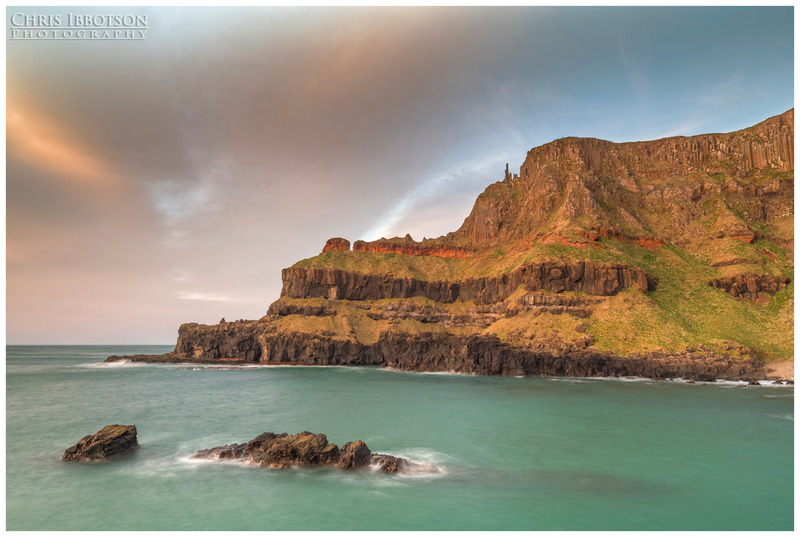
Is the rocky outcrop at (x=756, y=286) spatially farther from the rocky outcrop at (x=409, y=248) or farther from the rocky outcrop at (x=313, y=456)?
the rocky outcrop at (x=313, y=456)

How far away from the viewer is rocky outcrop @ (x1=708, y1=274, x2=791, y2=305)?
8106cm

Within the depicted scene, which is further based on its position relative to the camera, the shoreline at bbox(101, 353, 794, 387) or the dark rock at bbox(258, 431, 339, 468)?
the shoreline at bbox(101, 353, 794, 387)

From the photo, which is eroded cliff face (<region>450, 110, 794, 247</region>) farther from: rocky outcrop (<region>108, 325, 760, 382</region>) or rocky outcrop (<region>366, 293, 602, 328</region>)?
rocky outcrop (<region>108, 325, 760, 382</region>)

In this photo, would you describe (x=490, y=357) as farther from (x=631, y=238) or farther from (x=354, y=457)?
(x=354, y=457)

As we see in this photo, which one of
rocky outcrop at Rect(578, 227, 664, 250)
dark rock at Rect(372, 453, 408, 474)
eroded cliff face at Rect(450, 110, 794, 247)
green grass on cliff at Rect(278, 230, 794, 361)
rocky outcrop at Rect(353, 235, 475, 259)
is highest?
eroded cliff face at Rect(450, 110, 794, 247)

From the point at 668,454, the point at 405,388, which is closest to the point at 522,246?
the point at 405,388

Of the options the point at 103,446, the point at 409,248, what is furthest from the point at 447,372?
the point at 409,248

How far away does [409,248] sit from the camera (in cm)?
13862

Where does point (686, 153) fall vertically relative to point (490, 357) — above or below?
above

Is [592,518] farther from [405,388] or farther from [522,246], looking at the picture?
[522,246]

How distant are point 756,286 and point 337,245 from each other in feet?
355

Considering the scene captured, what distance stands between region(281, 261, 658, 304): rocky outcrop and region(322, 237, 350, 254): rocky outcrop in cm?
1967

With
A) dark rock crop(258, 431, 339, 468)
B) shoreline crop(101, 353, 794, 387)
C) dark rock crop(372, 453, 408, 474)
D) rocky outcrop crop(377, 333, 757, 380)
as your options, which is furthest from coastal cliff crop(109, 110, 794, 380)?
dark rock crop(258, 431, 339, 468)

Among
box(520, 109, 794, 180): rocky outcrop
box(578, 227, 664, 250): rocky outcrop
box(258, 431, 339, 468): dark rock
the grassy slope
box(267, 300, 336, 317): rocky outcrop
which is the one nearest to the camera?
box(258, 431, 339, 468): dark rock
